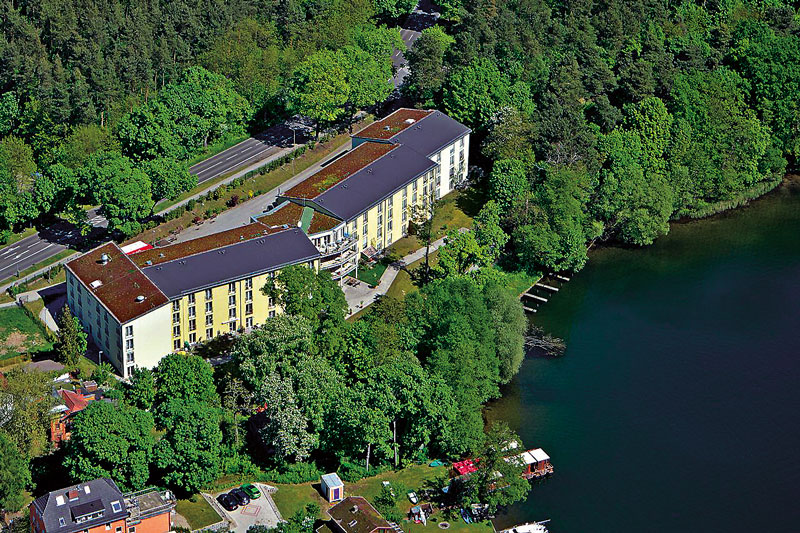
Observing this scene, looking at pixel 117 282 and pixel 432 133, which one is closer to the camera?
pixel 117 282

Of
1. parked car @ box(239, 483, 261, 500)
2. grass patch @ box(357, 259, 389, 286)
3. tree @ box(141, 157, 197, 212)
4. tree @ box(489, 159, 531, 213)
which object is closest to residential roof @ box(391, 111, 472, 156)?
tree @ box(489, 159, 531, 213)

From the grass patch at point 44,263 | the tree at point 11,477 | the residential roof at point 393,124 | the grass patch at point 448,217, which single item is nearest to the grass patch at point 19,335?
the grass patch at point 44,263

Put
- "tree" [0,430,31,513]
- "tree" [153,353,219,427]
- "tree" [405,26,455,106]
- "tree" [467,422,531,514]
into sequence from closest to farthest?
"tree" [0,430,31,513] < "tree" [467,422,531,514] < "tree" [153,353,219,427] < "tree" [405,26,455,106]

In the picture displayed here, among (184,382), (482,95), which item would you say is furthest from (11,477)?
(482,95)

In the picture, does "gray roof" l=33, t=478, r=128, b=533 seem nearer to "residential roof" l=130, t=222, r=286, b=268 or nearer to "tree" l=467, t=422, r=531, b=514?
"tree" l=467, t=422, r=531, b=514

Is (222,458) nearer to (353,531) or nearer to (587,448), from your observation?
(353,531)

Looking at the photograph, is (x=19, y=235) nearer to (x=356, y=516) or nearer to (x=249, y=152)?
(x=249, y=152)
